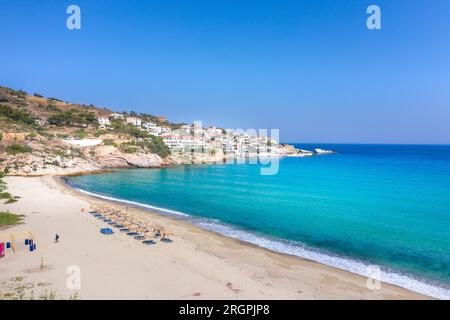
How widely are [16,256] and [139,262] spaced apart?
20.9 ft

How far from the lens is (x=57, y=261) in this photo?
15.4 meters

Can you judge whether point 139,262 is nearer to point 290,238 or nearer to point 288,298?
point 288,298

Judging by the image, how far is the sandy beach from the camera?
12.5 m

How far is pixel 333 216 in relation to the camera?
28312 millimetres

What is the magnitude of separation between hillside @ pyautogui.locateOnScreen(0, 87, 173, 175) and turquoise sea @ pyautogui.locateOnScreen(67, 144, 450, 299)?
29.4 feet

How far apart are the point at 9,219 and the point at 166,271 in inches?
605

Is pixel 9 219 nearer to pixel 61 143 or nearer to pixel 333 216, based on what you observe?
pixel 333 216

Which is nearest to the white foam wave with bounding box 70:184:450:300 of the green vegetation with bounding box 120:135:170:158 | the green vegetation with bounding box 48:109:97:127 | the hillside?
the hillside

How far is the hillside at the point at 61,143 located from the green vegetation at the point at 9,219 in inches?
1177

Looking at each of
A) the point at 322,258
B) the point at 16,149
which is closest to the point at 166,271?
the point at 322,258

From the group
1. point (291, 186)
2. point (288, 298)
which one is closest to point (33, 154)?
point (291, 186)

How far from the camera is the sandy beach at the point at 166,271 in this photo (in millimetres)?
12500

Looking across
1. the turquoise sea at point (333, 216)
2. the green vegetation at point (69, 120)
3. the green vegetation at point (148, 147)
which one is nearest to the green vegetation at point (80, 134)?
the green vegetation at point (69, 120)

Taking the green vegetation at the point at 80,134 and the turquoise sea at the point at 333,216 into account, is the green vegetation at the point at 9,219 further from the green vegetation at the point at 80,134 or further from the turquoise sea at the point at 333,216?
the green vegetation at the point at 80,134
